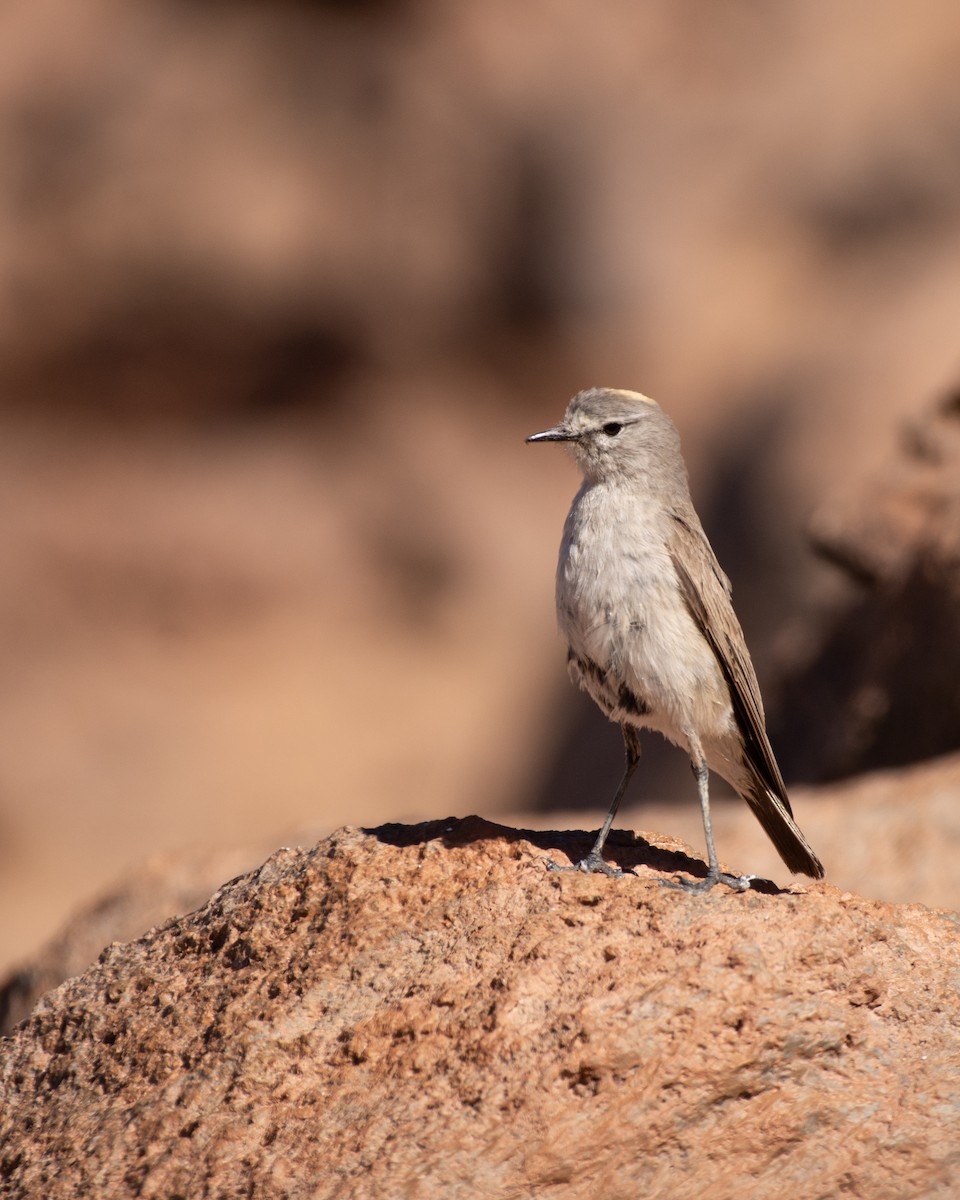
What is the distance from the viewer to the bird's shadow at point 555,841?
513 centimetres

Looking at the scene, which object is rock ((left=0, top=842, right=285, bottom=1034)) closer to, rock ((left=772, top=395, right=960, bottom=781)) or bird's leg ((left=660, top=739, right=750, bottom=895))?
bird's leg ((left=660, top=739, right=750, bottom=895))

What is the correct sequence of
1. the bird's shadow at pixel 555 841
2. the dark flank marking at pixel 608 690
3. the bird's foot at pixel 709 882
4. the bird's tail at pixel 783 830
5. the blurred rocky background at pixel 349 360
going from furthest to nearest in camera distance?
1. the blurred rocky background at pixel 349 360
2. the bird's tail at pixel 783 830
3. the dark flank marking at pixel 608 690
4. the bird's shadow at pixel 555 841
5. the bird's foot at pixel 709 882

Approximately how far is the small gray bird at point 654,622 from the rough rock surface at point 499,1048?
630 millimetres

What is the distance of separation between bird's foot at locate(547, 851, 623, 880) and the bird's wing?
947 mm

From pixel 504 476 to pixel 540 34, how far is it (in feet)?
24.8

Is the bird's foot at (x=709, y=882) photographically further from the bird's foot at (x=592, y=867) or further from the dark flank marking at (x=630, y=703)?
the dark flank marking at (x=630, y=703)

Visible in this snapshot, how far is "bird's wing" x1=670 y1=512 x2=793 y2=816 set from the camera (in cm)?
548

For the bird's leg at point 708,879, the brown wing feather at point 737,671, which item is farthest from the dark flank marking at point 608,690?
the brown wing feather at point 737,671

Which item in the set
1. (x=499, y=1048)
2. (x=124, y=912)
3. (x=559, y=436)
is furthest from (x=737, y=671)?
(x=124, y=912)

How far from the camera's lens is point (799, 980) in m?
4.22

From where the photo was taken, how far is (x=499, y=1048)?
4113mm

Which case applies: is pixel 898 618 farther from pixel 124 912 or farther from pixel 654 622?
pixel 124 912

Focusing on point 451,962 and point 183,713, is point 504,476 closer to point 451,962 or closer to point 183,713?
point 183,713

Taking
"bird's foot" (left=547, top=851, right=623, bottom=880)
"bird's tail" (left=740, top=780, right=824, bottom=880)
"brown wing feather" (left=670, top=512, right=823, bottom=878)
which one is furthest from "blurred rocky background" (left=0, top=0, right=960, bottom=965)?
"bird's foot" (left=547, top=851, right=623, bottom=880)
